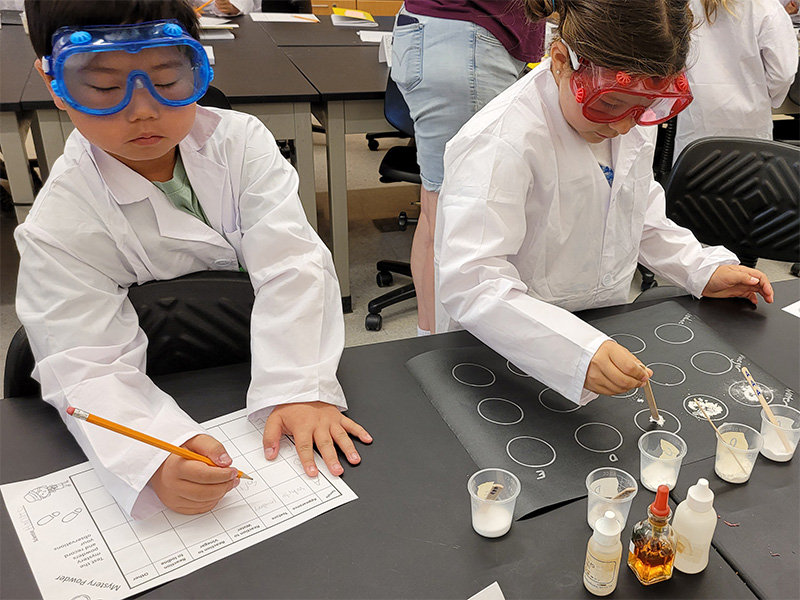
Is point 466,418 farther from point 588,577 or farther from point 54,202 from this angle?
point 54,202

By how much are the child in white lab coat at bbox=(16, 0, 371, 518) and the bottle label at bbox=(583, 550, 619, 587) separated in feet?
1.00

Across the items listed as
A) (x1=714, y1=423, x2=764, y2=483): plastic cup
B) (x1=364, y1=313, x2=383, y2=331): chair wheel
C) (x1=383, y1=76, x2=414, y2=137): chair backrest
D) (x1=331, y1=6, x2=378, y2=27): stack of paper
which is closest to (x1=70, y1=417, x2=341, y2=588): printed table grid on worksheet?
(x1=714, y1=423, x2=764, y2=483): plastic cup

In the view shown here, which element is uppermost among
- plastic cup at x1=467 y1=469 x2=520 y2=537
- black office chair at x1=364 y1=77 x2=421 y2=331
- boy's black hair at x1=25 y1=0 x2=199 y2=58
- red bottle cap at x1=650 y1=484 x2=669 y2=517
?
boy's black hair at x1=25 y1=0 x2=199 y2=58

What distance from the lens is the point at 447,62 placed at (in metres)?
1.81

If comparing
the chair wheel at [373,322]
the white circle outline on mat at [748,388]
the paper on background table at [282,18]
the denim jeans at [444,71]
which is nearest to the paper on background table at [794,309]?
the white circle outline on mat at [748,388]

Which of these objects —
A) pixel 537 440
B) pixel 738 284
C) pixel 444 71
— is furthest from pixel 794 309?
pixel 444 71

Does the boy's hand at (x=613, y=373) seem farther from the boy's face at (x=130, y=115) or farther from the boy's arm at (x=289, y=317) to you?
the boy's face at (x=130, y=115)

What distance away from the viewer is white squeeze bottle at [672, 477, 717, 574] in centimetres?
72

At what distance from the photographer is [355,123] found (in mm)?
2381

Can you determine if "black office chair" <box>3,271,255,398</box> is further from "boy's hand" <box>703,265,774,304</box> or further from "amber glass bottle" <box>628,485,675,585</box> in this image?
"boy's hand" <box>703,265,774,304</box>

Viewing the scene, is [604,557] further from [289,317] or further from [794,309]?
[794,309]

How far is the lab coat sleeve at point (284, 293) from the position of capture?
0.97 metres

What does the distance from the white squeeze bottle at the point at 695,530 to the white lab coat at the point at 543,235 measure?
0.26m

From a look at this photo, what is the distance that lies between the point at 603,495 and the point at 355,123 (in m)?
1.82
